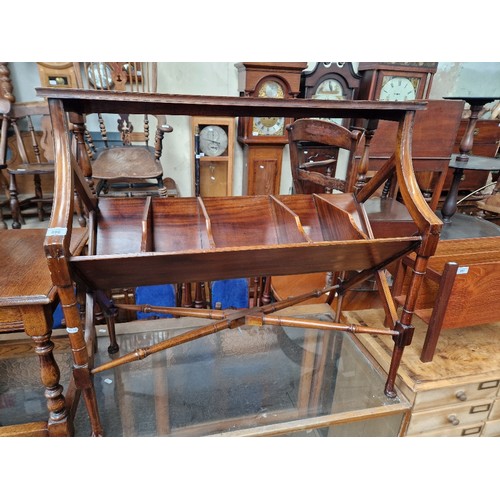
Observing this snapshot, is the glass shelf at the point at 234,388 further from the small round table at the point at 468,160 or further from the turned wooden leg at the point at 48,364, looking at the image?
the small round table at the point at 468,160

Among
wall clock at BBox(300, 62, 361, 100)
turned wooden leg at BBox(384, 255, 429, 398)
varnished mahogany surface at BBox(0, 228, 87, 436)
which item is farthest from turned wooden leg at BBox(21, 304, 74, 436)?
wall clock at BBox(300, 62, 361, 100)

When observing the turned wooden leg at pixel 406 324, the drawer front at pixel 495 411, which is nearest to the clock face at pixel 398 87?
the turned wooden leg at pixel 406 324

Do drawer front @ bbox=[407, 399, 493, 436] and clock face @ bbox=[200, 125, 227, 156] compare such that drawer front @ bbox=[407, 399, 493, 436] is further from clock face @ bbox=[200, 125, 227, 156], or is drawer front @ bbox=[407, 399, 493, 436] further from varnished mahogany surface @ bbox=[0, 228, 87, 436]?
clock face @ bbox=[200, 125, 227, 156]

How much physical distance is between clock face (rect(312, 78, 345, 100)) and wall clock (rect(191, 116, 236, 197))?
728 mm

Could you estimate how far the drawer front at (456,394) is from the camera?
4.48 ft

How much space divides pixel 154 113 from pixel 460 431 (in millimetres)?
1734

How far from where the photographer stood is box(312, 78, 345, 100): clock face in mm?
2799

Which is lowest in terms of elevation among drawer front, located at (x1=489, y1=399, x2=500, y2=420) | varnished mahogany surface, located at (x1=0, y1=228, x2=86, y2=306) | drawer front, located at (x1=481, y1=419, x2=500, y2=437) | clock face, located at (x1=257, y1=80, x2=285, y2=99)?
drawer front, located at (x1=481, y1=419, x2=500, y2=437)

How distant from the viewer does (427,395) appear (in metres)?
1.36

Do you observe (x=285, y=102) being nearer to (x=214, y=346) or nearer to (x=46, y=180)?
(x=214, y=346)

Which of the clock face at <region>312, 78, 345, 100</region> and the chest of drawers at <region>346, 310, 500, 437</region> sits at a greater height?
the clock face at <region>312, 78, 345, 100</region>

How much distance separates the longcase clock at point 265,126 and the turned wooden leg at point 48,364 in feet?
6.79

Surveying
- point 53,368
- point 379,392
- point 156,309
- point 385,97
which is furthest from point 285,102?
point 385,97

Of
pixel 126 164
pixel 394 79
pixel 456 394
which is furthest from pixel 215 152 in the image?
pixel 456 394
